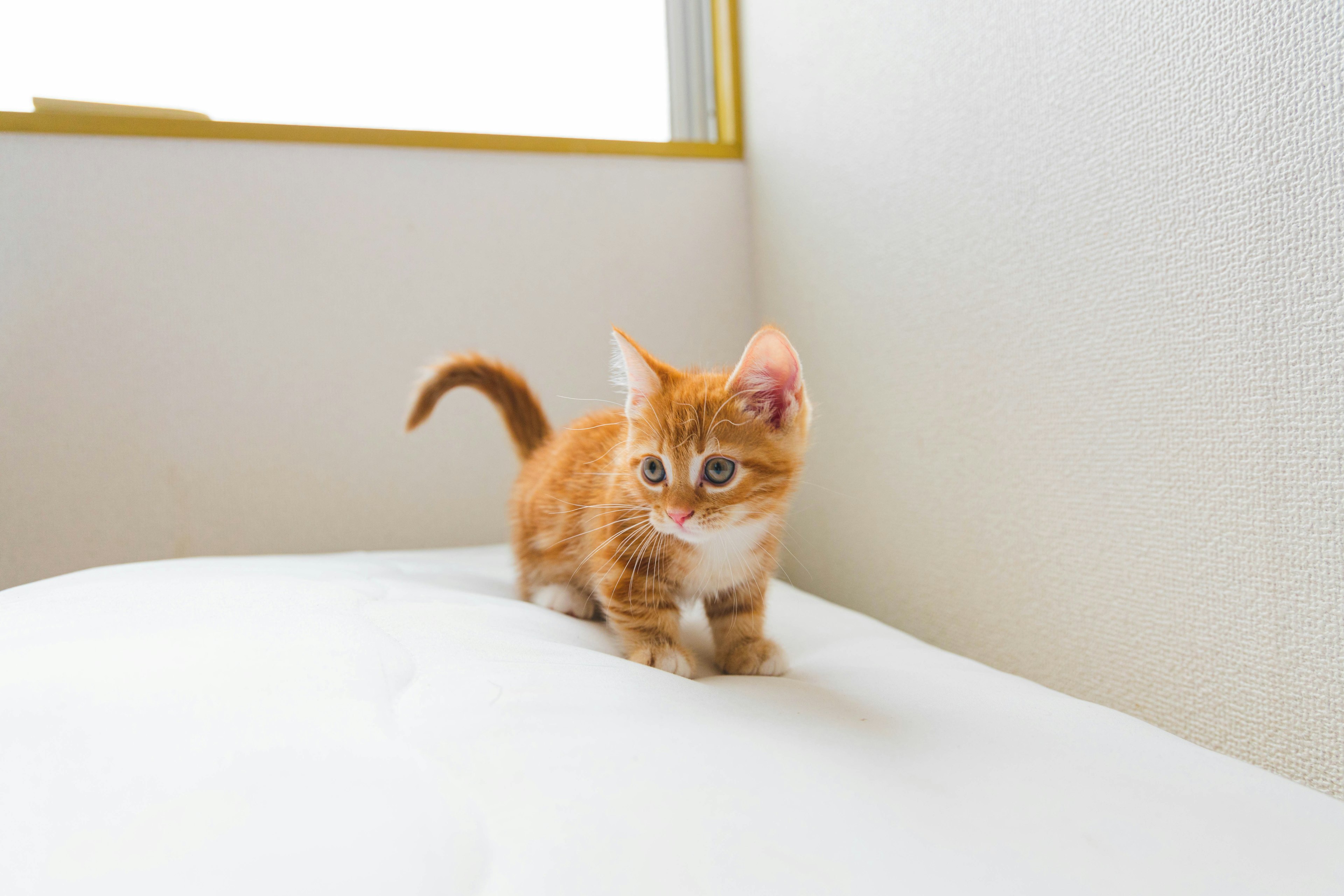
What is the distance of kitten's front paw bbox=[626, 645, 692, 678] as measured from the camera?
36.3 inches

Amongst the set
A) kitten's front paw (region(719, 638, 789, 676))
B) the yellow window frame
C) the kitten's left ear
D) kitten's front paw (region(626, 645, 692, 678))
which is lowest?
kitten's front paw (region(719, 638, 789, 676))

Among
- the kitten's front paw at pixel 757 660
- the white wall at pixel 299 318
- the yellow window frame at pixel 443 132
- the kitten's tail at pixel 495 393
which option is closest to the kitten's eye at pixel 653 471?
the kitten's front paw at pixel 757 660

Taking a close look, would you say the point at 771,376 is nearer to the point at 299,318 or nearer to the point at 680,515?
the point at 680,515

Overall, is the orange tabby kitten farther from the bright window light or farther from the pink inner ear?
the bright window light

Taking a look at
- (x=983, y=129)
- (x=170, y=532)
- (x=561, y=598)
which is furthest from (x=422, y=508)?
(x=983, y=129)

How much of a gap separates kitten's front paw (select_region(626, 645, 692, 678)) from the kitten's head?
0.14 m

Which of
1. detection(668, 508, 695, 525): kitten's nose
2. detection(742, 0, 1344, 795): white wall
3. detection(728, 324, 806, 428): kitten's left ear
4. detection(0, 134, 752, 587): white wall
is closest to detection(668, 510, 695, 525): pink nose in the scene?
detection(668, 508, 695, 525): kitten's nose

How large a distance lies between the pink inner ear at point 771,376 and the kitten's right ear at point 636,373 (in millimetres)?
117

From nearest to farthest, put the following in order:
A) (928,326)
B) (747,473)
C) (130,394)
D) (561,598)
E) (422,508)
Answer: (747,473)
(561,598)
(928,326)
(130,394)
(422,508)

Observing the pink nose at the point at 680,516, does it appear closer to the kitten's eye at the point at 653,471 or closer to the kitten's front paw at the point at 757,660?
the kitten's eye at the point at 653,471

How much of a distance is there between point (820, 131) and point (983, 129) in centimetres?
53

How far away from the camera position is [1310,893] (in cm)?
52

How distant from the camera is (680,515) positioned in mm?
901

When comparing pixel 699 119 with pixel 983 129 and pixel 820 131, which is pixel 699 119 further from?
pixel 983 129
